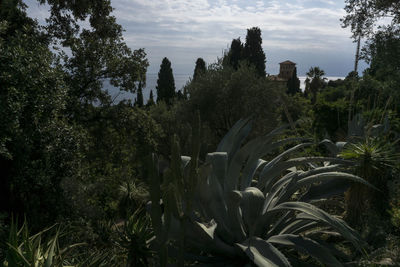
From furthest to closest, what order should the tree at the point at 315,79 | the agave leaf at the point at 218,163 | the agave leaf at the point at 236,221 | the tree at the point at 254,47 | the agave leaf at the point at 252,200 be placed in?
the tree at the point at 315,79 < the tree at the point at 254,47 < the agave leaf at the point at 218,163 < the agave leaf at the point at 236,221 < the agave leaf at the point at 252,200

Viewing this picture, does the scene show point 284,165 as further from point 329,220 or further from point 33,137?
point 33,137

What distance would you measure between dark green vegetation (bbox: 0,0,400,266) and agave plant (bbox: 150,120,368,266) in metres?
0.02

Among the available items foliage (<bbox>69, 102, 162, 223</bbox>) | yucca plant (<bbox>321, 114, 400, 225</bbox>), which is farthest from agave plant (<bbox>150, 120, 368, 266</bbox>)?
foliage (<bbox>69, 102, 162, 223</bbox>)

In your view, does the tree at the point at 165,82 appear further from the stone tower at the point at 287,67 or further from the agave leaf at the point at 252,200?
the stone tower at the point at 287,67

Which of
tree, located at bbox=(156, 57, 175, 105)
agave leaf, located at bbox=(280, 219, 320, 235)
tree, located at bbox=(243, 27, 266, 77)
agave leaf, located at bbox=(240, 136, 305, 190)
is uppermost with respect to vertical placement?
tree, located at bbox=(243, 27, 266, 77)

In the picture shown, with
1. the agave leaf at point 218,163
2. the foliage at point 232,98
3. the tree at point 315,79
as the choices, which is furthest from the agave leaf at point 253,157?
the tree at point 315,79

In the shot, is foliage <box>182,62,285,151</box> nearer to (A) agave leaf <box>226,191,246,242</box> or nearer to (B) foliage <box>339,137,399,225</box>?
(B) foliage <box>339,137,399,225</box>

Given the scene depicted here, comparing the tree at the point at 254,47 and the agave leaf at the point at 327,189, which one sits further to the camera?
the tree at the point at 254,47

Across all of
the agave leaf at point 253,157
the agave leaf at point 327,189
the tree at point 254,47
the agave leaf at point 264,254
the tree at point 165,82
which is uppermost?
the tree at point 254,47

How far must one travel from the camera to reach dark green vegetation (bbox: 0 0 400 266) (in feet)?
12.5

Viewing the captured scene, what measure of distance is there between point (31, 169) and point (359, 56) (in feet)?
33.0

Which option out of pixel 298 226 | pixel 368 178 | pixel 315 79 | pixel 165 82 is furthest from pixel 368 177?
pixel 315 79

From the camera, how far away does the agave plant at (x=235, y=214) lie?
3.56 meters

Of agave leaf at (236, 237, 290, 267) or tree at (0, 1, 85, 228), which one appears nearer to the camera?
agave leaf at (236, 237, 290, 267)
